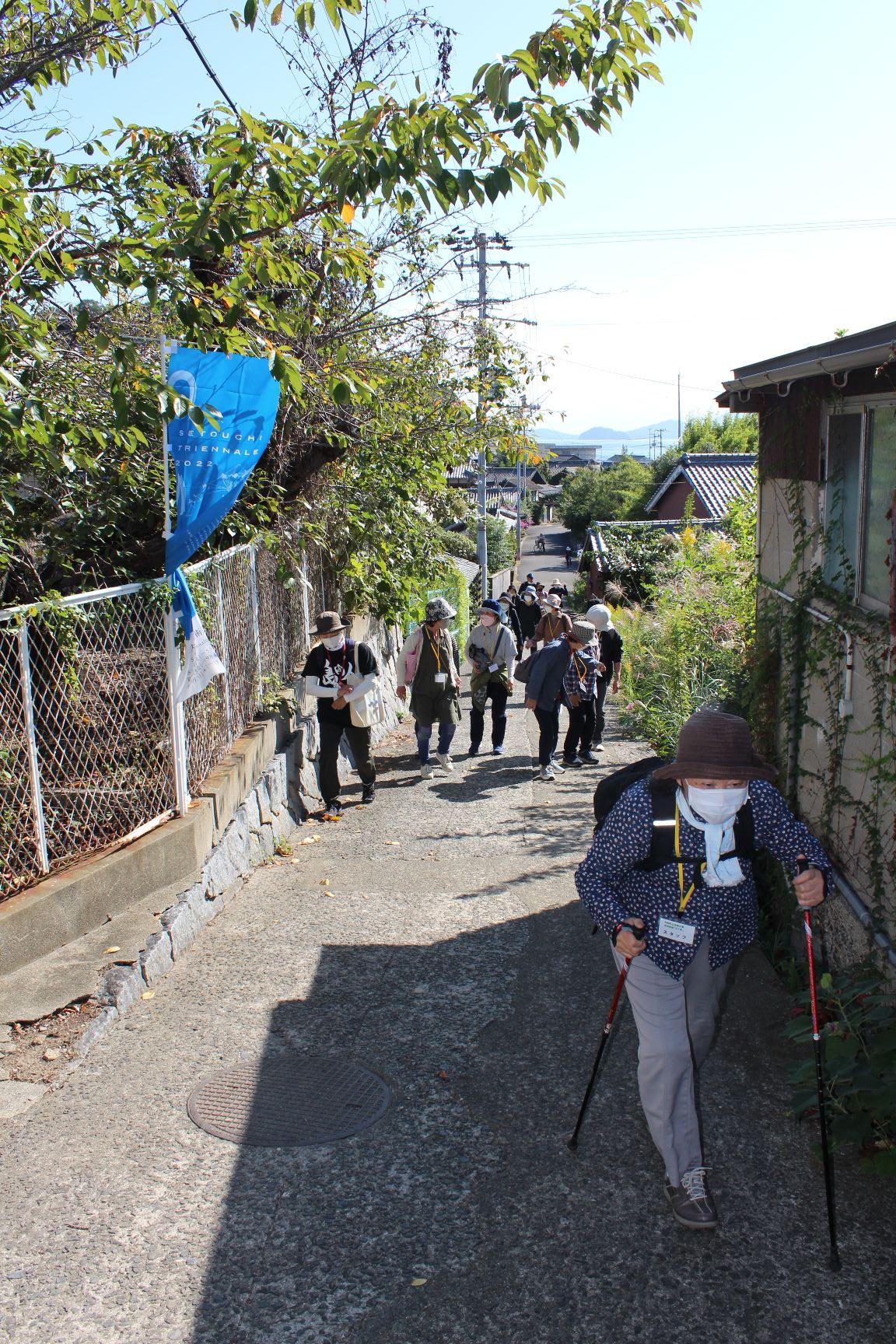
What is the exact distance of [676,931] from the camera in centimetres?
360

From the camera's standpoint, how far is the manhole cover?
164 inches

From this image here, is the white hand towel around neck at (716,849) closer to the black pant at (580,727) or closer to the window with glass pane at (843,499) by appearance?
the window with glass pane at (843,499)

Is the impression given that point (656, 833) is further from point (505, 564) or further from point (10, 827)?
point (505, 564)

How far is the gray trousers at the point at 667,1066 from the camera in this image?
11.7 feet

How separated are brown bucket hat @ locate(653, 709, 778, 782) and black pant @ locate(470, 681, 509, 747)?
781 cm

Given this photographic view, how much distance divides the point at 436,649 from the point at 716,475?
28326 mm

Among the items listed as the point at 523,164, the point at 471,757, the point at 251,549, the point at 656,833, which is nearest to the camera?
the point at 656,833

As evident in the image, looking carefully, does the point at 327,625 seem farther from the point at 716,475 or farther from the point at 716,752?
the point at 716,475

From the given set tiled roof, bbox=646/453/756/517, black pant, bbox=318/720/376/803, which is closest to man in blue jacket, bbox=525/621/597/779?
black pant, bbox=318/720/376/803

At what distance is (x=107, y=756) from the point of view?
6152mm

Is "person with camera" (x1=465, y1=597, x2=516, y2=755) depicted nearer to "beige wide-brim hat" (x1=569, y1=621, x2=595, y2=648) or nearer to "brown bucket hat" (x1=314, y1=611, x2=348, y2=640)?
"beige wide-brim hat" (x1=569, y1=621, x2=595, y2=648)

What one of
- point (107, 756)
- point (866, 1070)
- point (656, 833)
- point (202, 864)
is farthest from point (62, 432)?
point (866, 1070)

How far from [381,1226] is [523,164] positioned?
14.9ft

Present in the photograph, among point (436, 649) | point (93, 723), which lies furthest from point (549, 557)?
point (93, 723)
